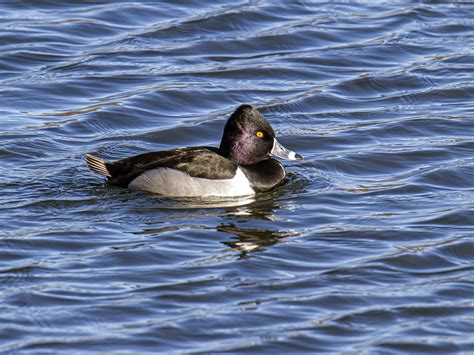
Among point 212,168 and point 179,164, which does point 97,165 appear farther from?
point 212,168

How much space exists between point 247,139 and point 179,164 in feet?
2.89

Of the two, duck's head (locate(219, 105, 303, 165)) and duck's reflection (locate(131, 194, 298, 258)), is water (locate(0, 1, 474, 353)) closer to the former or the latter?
duck's reflection (locate(131, 194, 298, 258))

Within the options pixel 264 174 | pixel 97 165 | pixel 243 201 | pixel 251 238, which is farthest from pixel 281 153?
pixel 251 238

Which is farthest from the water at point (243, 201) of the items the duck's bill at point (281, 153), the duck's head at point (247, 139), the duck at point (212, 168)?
the duck's head at point (247, 139)

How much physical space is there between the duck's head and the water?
47 cm

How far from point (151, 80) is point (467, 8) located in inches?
229

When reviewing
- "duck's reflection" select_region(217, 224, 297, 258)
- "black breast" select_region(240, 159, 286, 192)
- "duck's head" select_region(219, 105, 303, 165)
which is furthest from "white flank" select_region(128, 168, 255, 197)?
"duck's reflection" select_region(217, 224, 297, 258)

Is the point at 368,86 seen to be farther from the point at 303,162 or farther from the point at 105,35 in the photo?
the point at 105,35

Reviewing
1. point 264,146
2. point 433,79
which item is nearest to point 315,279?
point 264,146

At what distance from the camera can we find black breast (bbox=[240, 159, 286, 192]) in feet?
38.7

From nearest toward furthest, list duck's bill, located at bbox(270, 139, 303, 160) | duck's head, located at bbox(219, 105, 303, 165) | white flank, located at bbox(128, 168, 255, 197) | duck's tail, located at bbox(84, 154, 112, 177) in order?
white flank, located at bbox(128, 168, 255, 197) < duck's tail, located at bbox(84, 154, 112, 177) < duck's head, located at bbox(219, 105, 303, 165) < duck's bill, located at bbox(270, 139, 303, 160)

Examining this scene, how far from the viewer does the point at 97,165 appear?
38.2 feet

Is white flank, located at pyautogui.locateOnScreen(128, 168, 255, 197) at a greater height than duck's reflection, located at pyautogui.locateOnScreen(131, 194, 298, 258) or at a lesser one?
greater

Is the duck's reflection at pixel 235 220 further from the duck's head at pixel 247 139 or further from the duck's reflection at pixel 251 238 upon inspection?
the duck's head at pixel 247 139
